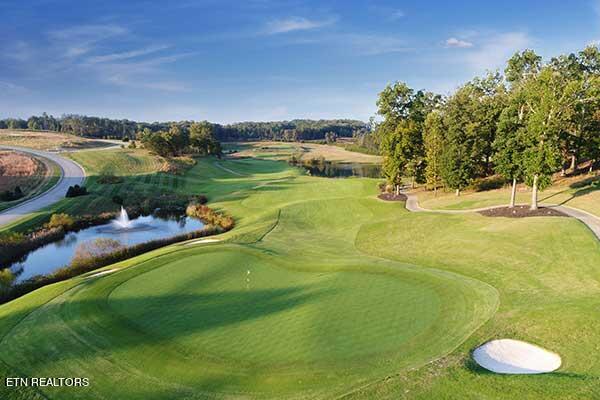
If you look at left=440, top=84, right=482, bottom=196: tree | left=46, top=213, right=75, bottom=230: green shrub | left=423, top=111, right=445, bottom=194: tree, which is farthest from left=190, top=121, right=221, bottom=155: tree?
left=440, top=84, right=482, bottom=196: tree

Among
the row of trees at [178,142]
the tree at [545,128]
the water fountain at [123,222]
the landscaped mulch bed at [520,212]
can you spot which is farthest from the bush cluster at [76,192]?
the tree at [545,128]

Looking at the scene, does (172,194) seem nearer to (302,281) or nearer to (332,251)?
(332,251)

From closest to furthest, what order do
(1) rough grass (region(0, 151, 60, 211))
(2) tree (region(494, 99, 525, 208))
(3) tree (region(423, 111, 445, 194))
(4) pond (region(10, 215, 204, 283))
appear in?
1. (4) pond (region(10, 215, 204, 283))
2. (2) tree (region(494, 99, 525, 208))
3. (3) tree (region(423, 111, 445, 194))
4. (1) rough grass (region(0, 151, 60, 211))

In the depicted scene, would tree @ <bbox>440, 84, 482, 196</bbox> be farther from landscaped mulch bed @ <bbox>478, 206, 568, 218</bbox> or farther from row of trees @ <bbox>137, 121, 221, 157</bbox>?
row of trees @ <bbox>137, 121, 221, 157</bbox>

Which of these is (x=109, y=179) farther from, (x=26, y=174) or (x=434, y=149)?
(x=434, y=149)

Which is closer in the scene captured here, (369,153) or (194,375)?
(194,375)

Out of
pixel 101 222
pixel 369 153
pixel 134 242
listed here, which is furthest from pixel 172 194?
pixel 369 153
